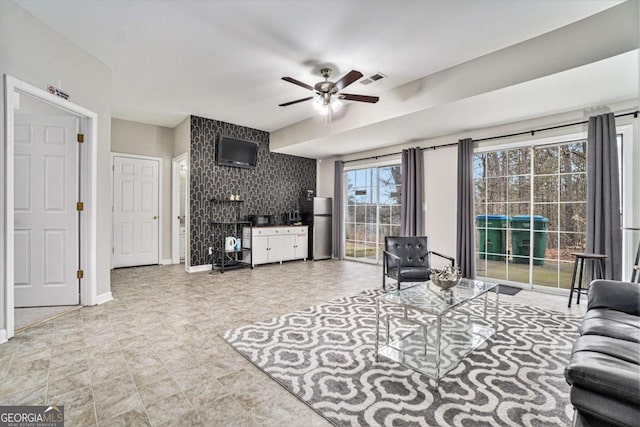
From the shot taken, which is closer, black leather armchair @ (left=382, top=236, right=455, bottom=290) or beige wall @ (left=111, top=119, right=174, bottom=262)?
black leather armchair @ (left=382, top=236, right=455, bottom=290)

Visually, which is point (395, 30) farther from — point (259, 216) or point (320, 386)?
point (259, 216)

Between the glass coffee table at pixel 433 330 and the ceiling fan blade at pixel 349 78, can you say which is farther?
the ceiling fan blade at pixel 349 78

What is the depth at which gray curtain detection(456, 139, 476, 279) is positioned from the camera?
4641mm

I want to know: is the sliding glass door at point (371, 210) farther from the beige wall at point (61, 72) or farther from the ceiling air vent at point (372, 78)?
the beige wall at point (61, 72)

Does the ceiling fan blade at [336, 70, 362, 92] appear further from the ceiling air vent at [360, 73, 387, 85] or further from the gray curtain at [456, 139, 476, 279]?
the gray curtain at [456, 139, 476, 279]

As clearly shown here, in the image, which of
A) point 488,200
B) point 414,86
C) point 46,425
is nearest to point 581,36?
point 414,86

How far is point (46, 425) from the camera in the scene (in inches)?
61.6

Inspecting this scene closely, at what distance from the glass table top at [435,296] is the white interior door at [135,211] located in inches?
215

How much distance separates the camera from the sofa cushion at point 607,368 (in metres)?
1.17

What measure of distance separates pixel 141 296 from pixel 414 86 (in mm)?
4630

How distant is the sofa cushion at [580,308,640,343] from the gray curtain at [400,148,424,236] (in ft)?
10.8

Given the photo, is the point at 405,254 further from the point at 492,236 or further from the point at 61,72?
the point at 61,72

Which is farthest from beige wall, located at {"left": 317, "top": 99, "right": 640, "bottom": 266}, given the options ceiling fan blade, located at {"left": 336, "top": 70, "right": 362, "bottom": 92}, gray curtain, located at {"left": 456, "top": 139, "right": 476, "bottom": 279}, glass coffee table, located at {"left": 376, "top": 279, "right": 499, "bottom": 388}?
ceiling fan blade, located at {"left": 336, "top": 70, "right": 362, "bottom": 92}

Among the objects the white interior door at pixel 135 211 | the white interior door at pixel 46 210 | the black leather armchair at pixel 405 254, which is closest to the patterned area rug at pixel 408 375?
the black leather armchair at pixel 405 254
